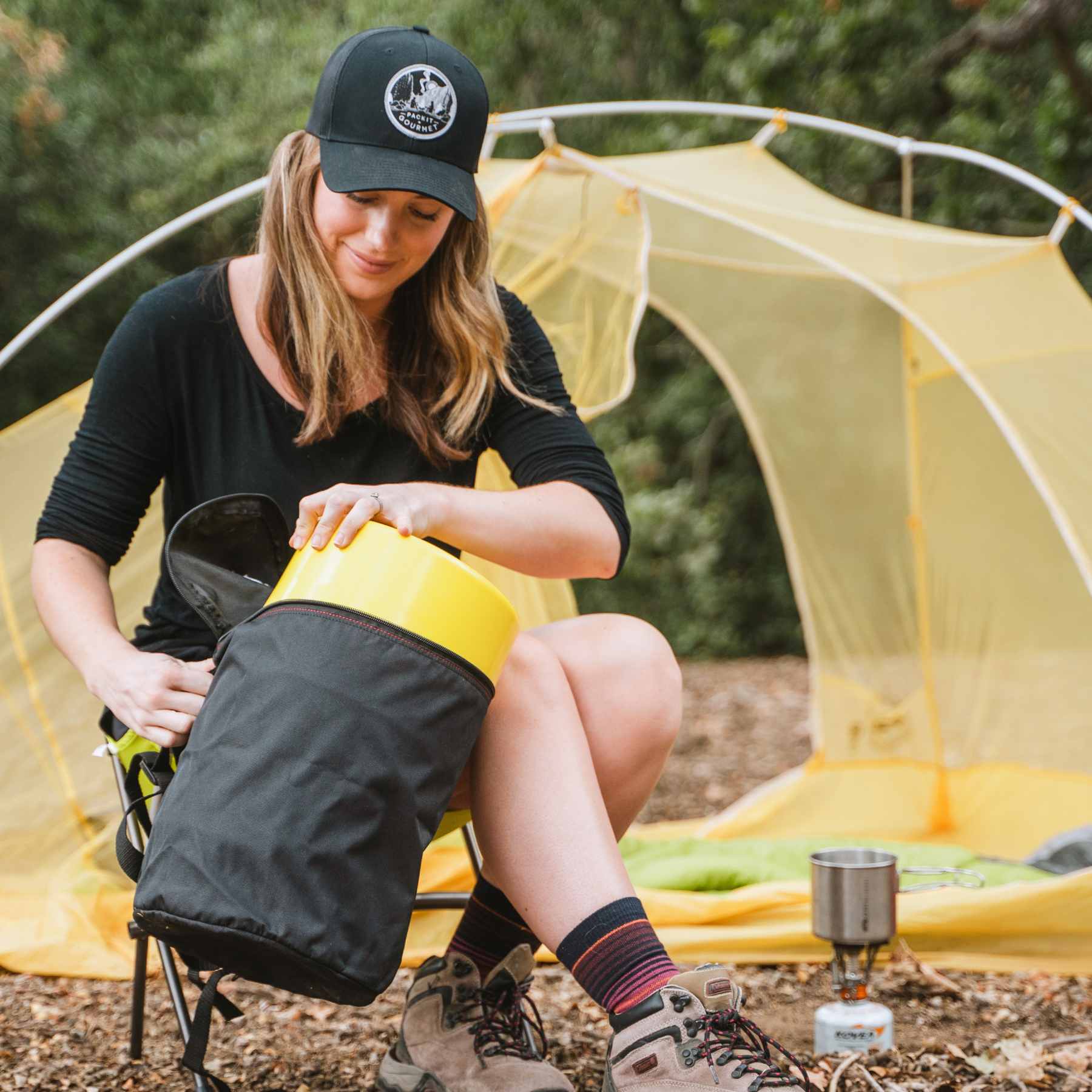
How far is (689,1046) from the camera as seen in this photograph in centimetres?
117

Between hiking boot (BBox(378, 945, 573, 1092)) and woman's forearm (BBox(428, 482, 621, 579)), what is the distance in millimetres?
425

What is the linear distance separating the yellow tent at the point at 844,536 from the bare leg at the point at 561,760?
921 millimetres

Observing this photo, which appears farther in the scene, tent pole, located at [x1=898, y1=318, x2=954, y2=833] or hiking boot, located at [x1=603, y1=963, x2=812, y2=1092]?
tent pole, located at [x1=898, y1=318, x2=954, y2=833]

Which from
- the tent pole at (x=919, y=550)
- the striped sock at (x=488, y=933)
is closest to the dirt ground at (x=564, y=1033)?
the striped sock at (x=488, y=933)

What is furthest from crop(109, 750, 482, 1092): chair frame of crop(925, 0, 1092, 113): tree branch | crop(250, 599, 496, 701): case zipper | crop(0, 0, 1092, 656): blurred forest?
crop(0, 0, 1092, 656): blurred forest

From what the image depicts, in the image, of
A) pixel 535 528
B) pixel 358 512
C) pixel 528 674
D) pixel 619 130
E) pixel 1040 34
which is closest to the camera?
pixel 358 512

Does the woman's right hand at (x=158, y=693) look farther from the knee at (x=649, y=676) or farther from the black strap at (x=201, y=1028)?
the knee at (x=649, y=676)

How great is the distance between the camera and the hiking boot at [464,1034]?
140 centimetres

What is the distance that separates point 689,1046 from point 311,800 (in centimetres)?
40

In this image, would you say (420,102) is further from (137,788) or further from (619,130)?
(619,130)

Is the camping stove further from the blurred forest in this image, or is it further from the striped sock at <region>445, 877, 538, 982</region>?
the blurred forest

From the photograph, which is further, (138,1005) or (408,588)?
(138,1005)

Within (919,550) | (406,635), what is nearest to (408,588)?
(406,635)

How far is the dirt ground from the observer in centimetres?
158
